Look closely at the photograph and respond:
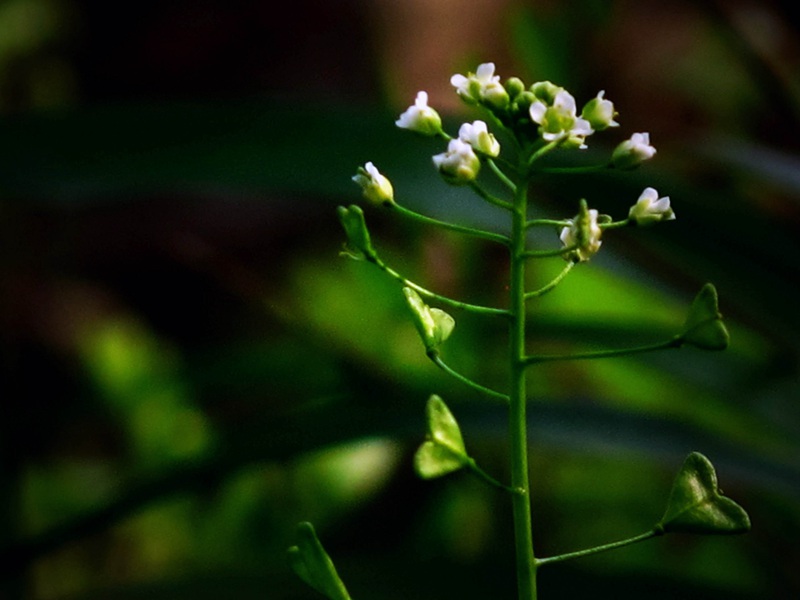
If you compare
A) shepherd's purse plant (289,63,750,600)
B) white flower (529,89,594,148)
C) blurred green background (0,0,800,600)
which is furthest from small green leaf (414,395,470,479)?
blurred green background (0,0,800,600)

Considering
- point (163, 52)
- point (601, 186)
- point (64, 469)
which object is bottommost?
point (64, 469)

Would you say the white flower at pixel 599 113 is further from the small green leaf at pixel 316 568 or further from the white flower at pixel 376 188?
the small green leaf at pixel 316 568

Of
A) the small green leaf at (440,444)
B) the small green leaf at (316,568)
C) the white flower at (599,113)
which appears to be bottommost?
the small green leaf at (316,568)

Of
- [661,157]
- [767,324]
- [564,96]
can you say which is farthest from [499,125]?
[661,157]

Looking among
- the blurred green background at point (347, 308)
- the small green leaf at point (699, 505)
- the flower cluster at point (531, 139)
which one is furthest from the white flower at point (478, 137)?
the blurred green background at point (347, 308)

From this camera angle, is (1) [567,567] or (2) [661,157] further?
(2) [661,157]

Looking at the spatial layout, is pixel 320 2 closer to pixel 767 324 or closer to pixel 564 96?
pixel 767 324
